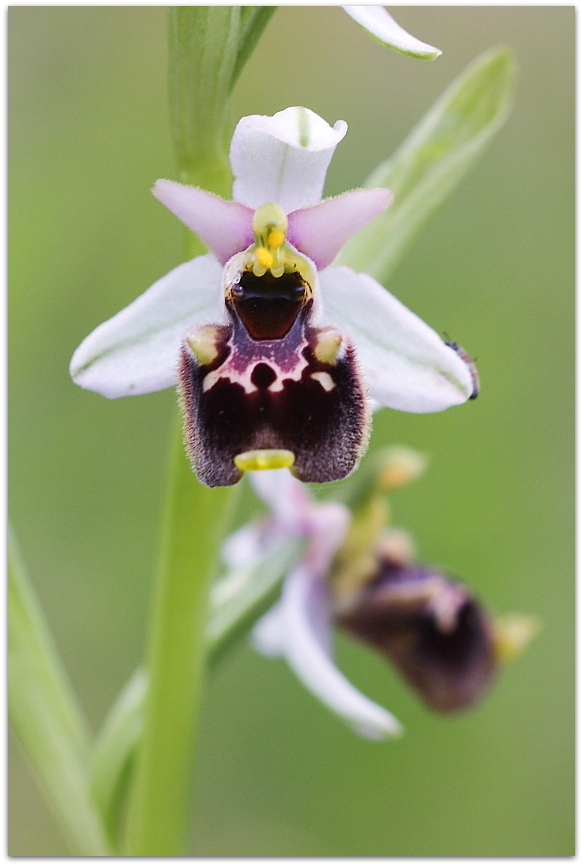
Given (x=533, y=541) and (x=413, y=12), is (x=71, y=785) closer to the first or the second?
(x=533, y=541)

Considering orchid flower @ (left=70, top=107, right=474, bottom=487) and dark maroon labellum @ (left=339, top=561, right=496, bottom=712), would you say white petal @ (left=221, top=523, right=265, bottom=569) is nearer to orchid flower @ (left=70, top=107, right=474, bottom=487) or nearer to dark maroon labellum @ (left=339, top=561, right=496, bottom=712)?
dark maroon labellum @ (left=339, top=561, right=496, bottom=712)

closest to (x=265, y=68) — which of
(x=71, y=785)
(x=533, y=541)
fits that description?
(x=533, y=541)

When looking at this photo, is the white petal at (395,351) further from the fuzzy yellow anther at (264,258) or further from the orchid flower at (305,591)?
the orchid flower at (305,591)

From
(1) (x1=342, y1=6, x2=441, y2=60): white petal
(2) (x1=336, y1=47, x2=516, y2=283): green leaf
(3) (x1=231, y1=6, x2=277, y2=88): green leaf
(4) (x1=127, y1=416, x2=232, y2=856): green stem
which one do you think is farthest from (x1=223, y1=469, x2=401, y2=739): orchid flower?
(1) (x1=342, y1=6, x2=441, y2=60): white petal

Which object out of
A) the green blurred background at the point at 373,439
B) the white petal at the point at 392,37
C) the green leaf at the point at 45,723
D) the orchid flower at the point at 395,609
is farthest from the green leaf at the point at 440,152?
the green blurred background at the point at 373,439

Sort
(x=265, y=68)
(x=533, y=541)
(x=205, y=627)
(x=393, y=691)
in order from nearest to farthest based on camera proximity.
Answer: (x=205, y=627), (x=393, y=691), (x=533, y=541), (x=265, y=68)

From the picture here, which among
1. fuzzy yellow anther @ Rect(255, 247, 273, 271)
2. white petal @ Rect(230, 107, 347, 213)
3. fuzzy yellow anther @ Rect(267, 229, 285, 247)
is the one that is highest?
white petal @ Rect(230, 107, 347, 213)
